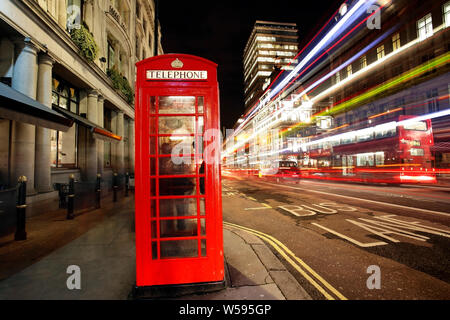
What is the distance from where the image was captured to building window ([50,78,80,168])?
9212 mm

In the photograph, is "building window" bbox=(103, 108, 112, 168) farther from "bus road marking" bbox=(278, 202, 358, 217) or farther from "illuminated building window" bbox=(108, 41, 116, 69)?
"bus road marking" bbox=(278, 202, 358, 217)

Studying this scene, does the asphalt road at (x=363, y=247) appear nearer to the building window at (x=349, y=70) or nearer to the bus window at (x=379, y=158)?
the bus window at (x=379, y=158)

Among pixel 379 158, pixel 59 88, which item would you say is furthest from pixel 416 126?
pixel 59 88

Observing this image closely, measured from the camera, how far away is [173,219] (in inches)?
109

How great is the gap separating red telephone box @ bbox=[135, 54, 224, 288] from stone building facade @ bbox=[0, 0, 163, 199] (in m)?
4.15

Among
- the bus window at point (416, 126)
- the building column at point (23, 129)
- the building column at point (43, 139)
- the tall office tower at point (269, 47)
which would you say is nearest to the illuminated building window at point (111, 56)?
the building column at point (43, 139)

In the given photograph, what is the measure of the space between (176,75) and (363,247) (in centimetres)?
457

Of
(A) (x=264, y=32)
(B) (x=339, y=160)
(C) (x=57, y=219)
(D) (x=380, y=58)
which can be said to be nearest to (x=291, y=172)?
(B) (x=339, y=160)

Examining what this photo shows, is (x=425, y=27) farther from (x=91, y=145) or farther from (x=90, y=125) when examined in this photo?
(x=91, y=145)

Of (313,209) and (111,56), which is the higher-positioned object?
(111,56)

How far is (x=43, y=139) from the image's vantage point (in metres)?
7.43

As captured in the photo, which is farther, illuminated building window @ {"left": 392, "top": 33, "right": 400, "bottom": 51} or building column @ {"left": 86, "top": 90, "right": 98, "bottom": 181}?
illuminated building window @ {"left": 392, "top": 33, "right": 400, "bottom": 51}

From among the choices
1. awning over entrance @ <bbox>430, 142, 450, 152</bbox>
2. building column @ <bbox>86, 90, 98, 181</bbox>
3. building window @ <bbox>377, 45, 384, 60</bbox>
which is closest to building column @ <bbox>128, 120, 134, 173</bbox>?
building column @ <bbox>86, 90, 98, 181</bbox>
